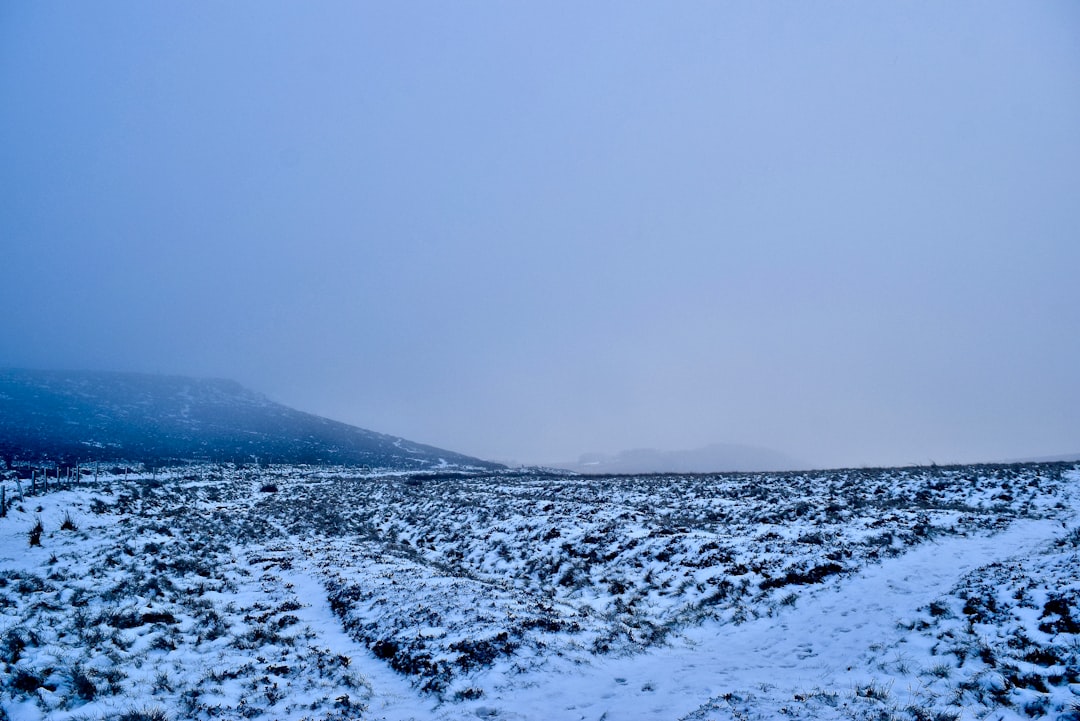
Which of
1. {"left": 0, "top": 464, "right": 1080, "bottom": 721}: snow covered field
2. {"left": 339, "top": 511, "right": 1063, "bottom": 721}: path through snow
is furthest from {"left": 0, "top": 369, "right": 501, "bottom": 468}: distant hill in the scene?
{"left": 339, "top": 511, "right": 1063, "bottom": 721}: path through snow

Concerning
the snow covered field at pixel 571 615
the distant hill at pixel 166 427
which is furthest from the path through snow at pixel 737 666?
the distant hill at pixel 166 427

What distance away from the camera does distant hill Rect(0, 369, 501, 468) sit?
72.8 meters

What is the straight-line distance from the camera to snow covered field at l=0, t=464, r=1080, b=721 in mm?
7891

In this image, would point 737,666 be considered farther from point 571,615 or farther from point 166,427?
point 166,427

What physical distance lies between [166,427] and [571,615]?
117464 mm

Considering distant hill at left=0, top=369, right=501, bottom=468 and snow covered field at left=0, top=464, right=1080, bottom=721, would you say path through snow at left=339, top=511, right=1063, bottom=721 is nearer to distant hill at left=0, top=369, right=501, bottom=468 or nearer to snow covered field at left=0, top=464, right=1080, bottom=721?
snow covered field at left=0, top=464, right=1080, bottom=721

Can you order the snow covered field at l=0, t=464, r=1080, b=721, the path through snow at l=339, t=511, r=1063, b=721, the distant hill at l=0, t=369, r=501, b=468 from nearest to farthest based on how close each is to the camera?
the snow covered field at l=0, t=464, r=1080, b=721 → the path through snow at l=339, t=511, r=1063, b=721 → the distant hill at l=0, t=369, r=501, b=468

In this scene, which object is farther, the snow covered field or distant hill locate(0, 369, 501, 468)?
distant hill locate(0, 369, 501, 468)

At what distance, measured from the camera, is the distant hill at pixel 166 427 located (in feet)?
239

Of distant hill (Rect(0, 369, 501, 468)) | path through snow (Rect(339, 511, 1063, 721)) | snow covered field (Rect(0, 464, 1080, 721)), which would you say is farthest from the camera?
distant hill (Rect(0, 369, 501, 468))

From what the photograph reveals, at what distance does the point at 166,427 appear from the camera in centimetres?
10119

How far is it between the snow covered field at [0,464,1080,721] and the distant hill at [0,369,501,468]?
53.5 m

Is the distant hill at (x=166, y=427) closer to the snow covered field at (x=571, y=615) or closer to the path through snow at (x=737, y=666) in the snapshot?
the snow covered field at (x=571, y=615)

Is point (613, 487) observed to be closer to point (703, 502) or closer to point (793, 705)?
point (703, 502)
